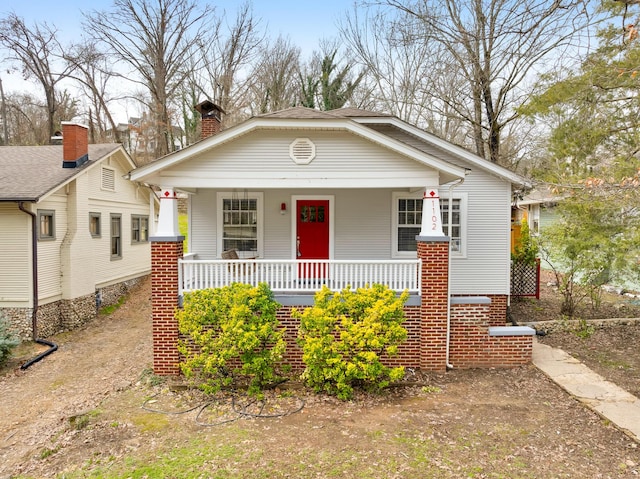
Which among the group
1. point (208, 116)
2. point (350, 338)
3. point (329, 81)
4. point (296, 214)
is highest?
point (329, 81)

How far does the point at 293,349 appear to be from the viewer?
296 inches

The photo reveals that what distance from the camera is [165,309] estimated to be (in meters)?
7.48

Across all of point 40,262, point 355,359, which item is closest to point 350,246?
point 355,359

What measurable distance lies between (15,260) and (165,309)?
6.22 meters

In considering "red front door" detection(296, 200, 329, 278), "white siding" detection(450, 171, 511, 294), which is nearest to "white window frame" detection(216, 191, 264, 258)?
"red front door" detection(296, 200, 329, 278)

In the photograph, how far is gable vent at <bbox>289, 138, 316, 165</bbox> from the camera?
7641 mm

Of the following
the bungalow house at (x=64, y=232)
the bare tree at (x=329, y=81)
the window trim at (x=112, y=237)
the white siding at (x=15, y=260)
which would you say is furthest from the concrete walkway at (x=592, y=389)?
the bare tree at (x=329, y=81)

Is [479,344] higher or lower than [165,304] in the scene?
lower

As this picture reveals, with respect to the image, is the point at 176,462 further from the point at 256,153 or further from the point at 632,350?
the point at 632,350

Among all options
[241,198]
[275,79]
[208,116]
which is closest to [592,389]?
[241,198]

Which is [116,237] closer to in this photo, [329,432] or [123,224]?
[123,224]

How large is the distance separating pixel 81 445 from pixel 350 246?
6576 millimetres

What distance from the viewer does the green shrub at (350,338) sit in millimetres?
6293

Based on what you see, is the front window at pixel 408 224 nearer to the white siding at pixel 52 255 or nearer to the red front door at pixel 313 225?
the red front door at pixel 313 225
